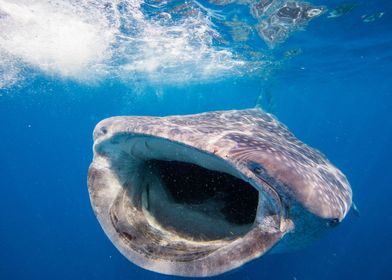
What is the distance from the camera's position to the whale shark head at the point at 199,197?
78.6 inches

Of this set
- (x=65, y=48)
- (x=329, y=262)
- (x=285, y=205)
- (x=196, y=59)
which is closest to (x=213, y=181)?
(x=285, y=205)

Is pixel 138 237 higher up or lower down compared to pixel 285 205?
lower down

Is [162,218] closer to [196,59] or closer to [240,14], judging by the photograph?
[240,14]

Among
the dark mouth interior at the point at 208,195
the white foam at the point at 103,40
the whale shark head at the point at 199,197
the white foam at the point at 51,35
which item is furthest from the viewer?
the white foam at the point at 103,40

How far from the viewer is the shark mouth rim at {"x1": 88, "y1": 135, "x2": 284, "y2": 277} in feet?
6.56

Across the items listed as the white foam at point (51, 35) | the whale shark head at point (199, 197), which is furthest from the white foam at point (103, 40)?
the whale shark head at point (199, 197)

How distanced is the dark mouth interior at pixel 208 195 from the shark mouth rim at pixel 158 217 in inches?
1.8

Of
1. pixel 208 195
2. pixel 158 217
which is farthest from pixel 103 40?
pixel 158 217

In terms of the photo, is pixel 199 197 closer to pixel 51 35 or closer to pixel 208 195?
pixel 208 195

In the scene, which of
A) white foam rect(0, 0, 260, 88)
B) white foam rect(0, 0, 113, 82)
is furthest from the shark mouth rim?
white foam rect(0, 0, 113, 82)

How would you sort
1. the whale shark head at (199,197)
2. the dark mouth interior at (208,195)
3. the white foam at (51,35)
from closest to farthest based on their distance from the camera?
the whale shark head at (199,197) < the dark mouth interior at (208,195) < the white foam at (51,35)

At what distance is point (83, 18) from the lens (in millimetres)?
11148

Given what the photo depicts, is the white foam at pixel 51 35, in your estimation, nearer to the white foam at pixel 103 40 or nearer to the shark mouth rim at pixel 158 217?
the white foam at pixel 103 40

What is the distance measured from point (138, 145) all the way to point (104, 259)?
15.8 m
